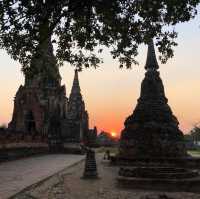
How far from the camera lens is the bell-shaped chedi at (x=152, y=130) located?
89.9 ft

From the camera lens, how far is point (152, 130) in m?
27.9

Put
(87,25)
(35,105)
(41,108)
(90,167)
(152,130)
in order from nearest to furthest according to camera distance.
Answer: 1. (87,25)
2. (90,167)
3. (152,130)
4. (41,108)
5. (35,105)

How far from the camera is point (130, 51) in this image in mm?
13031

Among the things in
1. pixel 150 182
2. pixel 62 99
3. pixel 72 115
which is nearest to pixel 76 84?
pixel 72 115

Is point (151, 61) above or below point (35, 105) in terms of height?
above

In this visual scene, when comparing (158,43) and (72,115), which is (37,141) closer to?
(72,115)

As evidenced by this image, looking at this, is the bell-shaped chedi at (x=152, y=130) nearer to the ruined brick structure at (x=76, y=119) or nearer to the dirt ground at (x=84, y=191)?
the dirt ground at (x=84, y=191)

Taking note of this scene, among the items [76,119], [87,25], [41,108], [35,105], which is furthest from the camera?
[76,119]

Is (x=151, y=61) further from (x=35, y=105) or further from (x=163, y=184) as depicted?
(x=163, y=184)

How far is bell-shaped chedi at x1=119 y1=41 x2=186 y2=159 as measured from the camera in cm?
2741

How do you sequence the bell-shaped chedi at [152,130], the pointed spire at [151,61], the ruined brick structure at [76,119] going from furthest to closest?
the ruined brick structure at [76,119], the pointed spire at [151,61], the bell-shaped chedi at [152,130]

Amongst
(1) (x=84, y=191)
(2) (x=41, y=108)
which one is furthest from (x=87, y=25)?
(2) (x=41, y=108)

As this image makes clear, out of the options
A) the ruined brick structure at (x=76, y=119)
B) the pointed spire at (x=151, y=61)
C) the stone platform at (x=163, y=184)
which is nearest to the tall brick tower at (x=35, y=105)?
the ruined brick structure at (x=76, y=119)

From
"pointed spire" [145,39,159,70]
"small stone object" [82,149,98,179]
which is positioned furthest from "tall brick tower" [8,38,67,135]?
"small stone object" [82,149,98,179]
